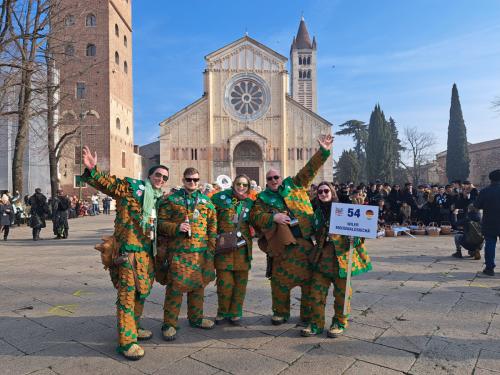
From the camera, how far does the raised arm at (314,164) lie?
4180mm

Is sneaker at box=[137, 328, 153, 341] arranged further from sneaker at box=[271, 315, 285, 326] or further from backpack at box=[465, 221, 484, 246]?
backpack at box=[465, 221, 484, 246]

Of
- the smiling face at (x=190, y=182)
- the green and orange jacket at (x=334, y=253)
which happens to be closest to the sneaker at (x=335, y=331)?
the green and orange jacket at (x=334, y=253)

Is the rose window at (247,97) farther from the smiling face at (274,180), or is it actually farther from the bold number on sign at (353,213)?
the bold number on sign at (353,213)

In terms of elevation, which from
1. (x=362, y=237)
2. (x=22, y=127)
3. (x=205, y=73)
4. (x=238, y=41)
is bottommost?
(x=362, y=237)

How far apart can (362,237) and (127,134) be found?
3859 cm

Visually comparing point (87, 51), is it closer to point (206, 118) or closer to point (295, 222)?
point (206, 118)

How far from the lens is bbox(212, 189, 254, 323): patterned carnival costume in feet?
13.5

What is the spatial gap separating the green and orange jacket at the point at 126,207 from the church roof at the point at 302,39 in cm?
6328

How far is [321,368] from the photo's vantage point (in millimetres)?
3150

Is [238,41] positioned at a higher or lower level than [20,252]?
higher

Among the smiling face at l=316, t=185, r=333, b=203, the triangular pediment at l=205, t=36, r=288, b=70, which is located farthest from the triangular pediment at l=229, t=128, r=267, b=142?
the smiling face at l=316, t=185, r=333, b=203

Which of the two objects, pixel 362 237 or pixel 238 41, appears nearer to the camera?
pixel 362 237

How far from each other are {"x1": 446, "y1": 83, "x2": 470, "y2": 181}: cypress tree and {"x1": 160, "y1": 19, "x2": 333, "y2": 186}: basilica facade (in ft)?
61.3

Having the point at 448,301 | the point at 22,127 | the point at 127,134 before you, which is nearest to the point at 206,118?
the point at 127,134
